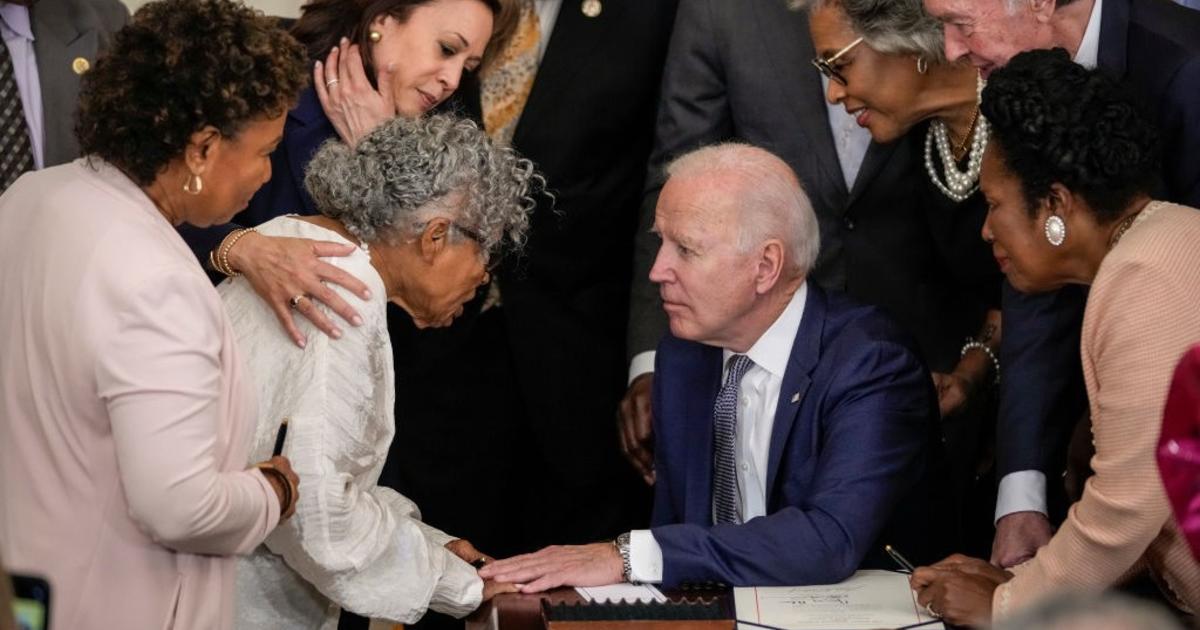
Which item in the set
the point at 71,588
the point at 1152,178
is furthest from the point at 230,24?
the point at 1152,178

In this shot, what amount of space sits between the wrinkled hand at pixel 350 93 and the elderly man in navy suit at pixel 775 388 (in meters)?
0.74

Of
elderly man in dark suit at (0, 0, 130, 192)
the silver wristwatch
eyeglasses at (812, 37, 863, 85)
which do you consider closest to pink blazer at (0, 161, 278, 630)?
the silver wristwatch

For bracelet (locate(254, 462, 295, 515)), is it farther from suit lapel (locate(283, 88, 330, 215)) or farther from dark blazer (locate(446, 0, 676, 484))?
dark blazer (locate(446, 0, 676, 484))

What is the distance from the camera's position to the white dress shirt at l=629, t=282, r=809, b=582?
3695mm

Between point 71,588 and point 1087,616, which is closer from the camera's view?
point 1087,616

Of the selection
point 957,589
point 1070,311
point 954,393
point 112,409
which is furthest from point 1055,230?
point 112,409

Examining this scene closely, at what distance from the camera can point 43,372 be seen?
2.71 m

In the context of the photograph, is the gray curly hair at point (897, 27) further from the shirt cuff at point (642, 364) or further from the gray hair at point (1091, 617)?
the gray hair at point (1091, 617)

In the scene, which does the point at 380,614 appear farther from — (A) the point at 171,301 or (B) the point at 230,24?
(B) the point at 230,24

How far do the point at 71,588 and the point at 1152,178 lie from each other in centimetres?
199

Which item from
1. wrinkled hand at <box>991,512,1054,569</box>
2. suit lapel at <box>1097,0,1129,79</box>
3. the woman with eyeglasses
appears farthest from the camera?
the woman with eyeglasses

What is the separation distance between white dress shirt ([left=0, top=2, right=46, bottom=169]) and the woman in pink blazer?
111 centimetres

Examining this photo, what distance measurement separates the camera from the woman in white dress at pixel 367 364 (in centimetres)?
314

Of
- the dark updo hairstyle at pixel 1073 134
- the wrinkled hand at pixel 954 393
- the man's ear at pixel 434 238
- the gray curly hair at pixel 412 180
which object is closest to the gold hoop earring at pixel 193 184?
the gray curly hair at pixel 412 180
